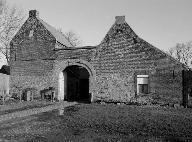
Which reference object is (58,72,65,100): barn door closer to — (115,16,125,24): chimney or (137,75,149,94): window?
(115,16,125,24): chimney

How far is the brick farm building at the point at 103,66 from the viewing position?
19.3 m

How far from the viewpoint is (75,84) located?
2856cm

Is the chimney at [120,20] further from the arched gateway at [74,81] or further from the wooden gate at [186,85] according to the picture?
the wooden gate at [186,85]

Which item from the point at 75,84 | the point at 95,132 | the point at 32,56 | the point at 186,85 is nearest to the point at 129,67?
the point at 186,85

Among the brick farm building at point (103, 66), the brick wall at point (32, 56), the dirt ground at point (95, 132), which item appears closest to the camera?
the dirt ground at point (95, 132)

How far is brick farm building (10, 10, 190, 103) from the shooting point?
1927cm

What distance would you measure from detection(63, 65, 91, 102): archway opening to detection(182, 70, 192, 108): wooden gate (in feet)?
35.4

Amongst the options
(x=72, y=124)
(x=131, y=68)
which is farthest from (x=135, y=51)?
(x=72, y=124)

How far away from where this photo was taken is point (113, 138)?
7816 millimetres

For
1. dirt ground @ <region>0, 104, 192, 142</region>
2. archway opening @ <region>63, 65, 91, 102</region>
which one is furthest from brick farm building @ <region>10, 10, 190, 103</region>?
dirt ground @ <region>0, 104, 192, 142</region>

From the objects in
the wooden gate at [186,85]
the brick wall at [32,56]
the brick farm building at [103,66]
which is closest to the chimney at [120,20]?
the brick farm building at [103,66]

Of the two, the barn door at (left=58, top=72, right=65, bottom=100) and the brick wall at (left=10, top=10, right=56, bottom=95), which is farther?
the brick wall at (left=10, top=10, right=56, bottom=95)

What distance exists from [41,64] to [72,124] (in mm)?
14784

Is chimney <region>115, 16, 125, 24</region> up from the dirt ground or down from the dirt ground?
up
